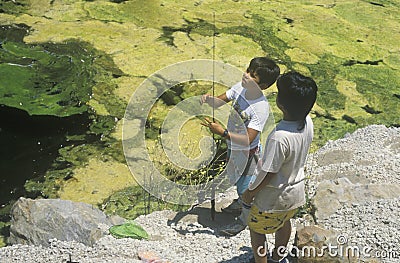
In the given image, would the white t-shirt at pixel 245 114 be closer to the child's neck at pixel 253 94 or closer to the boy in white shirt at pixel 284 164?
the child's neck at pixel 253 94

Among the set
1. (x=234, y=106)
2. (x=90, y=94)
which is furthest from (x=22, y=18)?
(x=234, y=106)

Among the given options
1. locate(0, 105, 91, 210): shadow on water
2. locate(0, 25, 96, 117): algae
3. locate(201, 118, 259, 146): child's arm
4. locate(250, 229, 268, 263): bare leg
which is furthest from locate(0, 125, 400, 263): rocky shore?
locate(0, 25, 96, 117): algae

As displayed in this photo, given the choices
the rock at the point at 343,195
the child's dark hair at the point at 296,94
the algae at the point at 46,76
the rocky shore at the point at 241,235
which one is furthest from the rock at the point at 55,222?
the algae at the point at 46,76

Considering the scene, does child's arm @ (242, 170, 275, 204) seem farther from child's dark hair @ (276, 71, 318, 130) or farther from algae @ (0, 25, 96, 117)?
algae @ (0, 25, 96, 117)

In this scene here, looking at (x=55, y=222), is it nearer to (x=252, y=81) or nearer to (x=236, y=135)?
(x=236, y=135)

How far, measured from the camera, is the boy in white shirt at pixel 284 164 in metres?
1.88

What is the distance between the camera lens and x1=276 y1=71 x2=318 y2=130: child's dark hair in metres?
→ 1.88

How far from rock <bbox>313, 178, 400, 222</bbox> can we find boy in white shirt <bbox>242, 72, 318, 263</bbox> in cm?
50

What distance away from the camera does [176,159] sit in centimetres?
348

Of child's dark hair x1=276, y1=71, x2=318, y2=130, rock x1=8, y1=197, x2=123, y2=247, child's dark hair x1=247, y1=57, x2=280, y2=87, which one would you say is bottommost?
rock x1=8, y1=197, x2=123, y2=247

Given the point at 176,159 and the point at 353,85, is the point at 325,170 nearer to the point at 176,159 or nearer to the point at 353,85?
the point at 176,159

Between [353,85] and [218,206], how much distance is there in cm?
205

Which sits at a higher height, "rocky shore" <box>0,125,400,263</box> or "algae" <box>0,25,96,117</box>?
"rocky shore" <box>0,125,400,263</box>

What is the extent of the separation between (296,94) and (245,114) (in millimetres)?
442
